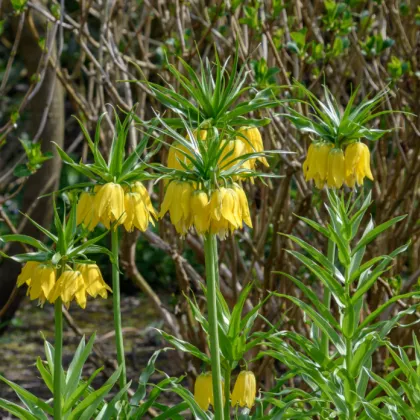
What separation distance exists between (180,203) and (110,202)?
179mm

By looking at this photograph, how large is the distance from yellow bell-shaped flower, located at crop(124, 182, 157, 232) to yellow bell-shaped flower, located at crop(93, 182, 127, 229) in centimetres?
3

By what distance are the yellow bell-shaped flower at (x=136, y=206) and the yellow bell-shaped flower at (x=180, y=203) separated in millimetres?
134

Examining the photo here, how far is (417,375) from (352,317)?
0.18 m

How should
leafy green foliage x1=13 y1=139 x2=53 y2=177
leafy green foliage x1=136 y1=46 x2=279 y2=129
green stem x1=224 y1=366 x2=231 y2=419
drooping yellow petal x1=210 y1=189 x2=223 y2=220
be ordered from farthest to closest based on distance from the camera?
leafy green foliage x1=13 y1=139 x2=53 y2=177 < green stem x1=224 y1=366 x2=231 y2=419 < leafy green foliage x1=136 y1=46 x2=279 y2=129 < drooping yellow petal x1=210 y1=189 x2=223 y2=220

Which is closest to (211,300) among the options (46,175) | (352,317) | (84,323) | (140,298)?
(352,317)

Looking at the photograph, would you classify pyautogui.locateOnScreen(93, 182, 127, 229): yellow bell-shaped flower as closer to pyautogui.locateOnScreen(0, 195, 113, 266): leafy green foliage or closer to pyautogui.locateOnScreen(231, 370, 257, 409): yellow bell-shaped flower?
pyautogui.locateOnScreen(0, 195, 113, 266): leafy green foliage

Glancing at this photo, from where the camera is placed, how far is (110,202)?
1.91m

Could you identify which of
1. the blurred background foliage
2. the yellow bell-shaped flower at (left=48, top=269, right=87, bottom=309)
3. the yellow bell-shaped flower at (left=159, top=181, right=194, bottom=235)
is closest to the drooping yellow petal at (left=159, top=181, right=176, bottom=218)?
the yellow bell-shaped flower at (left=159, top=181, right=194, bottom=235)

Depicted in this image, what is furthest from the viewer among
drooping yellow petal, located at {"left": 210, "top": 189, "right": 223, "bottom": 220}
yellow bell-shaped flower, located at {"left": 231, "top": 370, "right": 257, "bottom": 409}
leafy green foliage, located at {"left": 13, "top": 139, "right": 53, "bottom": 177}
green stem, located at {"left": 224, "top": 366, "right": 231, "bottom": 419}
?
leafy green foliage, located at {"left": 13, "top": 139, "right": 53, "bottom": 177}

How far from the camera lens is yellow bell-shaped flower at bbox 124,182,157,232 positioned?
1.97 meters

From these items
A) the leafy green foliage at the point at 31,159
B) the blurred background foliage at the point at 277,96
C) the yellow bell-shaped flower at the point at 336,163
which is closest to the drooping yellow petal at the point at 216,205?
the yellow bell-shaped flower at the point at 336,163

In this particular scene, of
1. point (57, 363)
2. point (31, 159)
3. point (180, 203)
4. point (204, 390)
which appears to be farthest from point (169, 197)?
point (31, 159)

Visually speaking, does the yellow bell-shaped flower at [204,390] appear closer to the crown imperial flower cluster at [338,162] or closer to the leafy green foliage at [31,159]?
the crown imperial flower cluster at [338,162]

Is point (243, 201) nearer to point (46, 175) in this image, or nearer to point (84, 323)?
point (46, 175)
